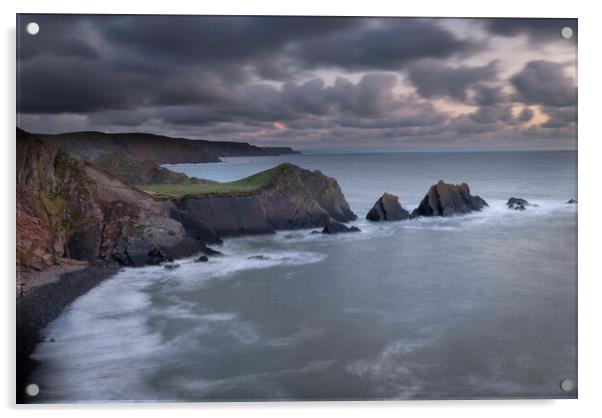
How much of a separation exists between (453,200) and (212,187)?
2.90 metres

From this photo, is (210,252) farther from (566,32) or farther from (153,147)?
(566,32)

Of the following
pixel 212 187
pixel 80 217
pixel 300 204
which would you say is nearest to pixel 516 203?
pixel 300 204

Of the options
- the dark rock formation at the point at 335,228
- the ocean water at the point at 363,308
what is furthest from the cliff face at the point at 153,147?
the dark rock formation at the point at 335,228

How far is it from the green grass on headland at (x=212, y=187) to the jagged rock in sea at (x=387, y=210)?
1152mm

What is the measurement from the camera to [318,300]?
6.08m

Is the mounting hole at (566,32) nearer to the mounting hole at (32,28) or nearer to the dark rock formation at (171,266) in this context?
the dark rock formation at (171,266)

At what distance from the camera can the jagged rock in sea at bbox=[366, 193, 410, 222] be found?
644 cm

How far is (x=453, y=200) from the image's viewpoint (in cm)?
625

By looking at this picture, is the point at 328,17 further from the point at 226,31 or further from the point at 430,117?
the point at 430,117

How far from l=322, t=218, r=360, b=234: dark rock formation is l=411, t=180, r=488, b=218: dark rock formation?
98cm

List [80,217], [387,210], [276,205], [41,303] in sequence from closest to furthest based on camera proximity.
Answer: [41,303]
[80,217]
[387,210]
[276,205]

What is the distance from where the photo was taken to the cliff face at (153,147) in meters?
6.07

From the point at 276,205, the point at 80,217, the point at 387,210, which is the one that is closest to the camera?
the point at 80,217

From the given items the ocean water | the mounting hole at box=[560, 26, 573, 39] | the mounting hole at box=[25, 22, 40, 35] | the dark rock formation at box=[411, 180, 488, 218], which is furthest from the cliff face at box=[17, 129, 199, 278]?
the mounting hole at box=[560, 26, 573, 39]
